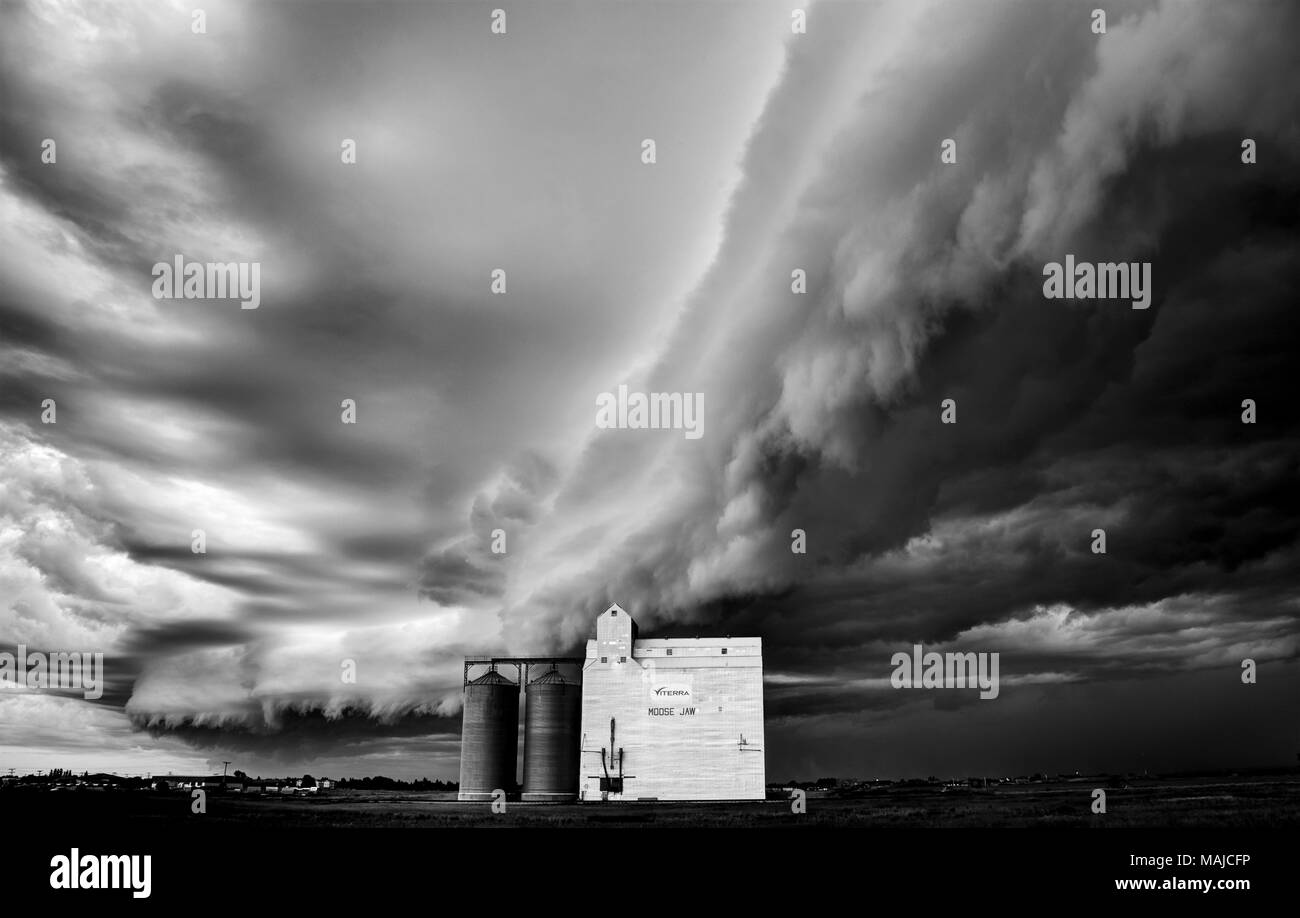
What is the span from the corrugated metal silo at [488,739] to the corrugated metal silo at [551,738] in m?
3.25

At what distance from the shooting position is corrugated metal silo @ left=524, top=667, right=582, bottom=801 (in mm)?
117062

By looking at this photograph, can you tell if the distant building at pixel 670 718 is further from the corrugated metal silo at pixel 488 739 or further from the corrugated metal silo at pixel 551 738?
the corrugated metal silo at pixel 488 739

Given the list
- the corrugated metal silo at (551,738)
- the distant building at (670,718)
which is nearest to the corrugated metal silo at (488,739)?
the corrugated metal silo at (551,738)

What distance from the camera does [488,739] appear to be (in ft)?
398

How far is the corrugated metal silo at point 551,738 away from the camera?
117062mm

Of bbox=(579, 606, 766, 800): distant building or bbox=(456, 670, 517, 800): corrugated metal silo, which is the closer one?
bbox=(579, 606, 766, 800): distant building

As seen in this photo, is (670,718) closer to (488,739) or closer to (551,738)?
(551,738)

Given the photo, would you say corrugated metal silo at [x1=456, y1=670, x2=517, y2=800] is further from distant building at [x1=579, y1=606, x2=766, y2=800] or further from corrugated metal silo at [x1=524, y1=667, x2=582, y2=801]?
distant building at [x1=579, y1=606, x2=766, y2=800]

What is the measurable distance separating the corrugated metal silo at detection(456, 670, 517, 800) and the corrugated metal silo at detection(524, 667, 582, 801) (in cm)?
325

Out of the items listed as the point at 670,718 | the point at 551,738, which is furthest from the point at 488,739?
the point at 670,718

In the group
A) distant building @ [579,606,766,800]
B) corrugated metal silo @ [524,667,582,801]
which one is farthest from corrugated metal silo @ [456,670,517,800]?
distant building @ [579,606,766,800]
